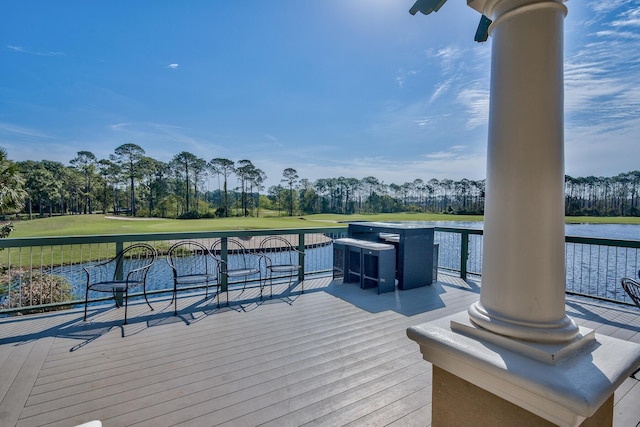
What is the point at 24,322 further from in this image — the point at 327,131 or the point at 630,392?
the point at 327,131

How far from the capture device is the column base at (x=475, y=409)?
1.03 m

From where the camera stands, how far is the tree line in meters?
26.4

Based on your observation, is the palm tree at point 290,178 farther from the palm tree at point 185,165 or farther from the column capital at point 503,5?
the column capital at point 503,5

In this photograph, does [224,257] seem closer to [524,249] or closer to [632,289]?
[524,249]

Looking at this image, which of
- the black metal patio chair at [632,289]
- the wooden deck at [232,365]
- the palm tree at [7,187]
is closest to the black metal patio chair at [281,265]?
the wooden deck at [232,365]

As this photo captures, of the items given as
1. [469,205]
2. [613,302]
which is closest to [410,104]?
[613,302]

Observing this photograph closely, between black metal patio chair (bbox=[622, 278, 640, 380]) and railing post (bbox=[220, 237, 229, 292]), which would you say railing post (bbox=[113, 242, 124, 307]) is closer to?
railing post (bbox=[220, 237, 229, 292])

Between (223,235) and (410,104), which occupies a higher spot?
(410,104)

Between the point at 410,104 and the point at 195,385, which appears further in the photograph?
the point at 410,104

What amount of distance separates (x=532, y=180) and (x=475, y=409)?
941 mm

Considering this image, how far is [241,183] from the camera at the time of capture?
1505 inches

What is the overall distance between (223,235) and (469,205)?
118ft

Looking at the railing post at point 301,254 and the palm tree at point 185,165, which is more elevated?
the palm tree at point 185,165

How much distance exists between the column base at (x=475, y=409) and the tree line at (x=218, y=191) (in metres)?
27.2
